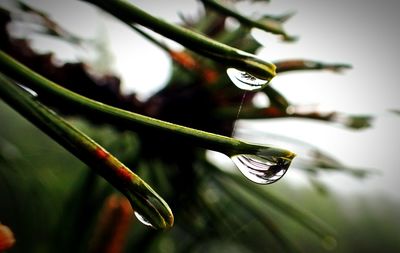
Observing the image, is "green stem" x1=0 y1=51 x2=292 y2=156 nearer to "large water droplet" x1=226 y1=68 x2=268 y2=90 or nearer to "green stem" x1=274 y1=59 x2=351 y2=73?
"large water droplet" x1=226 y1=68 x2=268 y2=90

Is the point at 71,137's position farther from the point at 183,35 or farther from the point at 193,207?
the point at 193,207

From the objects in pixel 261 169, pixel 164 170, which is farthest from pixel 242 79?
pixel 164 170

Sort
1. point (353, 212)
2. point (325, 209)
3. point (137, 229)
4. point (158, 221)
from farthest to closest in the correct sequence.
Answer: point (353, 212) → point (325, 209) → point (137, 229) → point (158, 221)

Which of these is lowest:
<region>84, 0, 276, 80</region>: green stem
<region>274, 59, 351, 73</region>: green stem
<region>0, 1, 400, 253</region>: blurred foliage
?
<region>0, 1, 400, 253</region>: blurred foliage

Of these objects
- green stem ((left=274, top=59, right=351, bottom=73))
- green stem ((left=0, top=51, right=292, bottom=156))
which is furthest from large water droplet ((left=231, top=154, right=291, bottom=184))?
green stem ((left=274, top=59, right=351, bottom=73))

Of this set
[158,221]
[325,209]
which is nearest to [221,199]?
[158,221]
